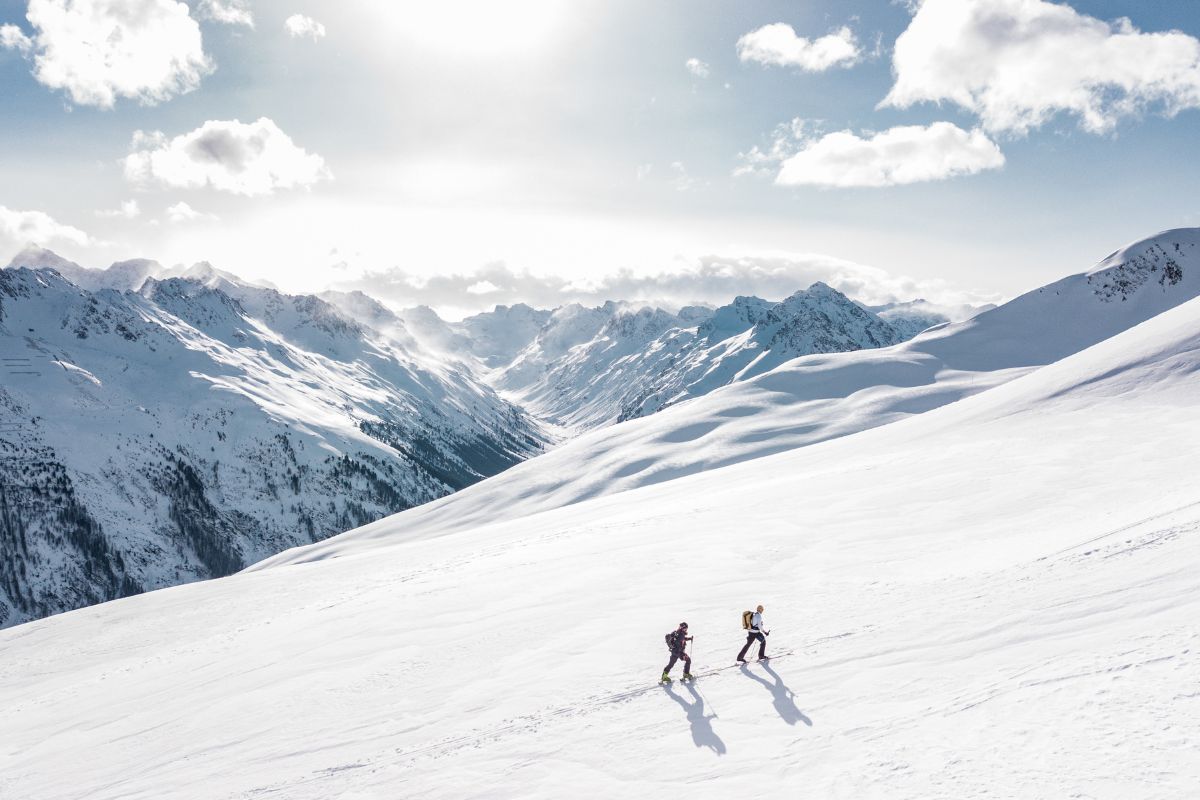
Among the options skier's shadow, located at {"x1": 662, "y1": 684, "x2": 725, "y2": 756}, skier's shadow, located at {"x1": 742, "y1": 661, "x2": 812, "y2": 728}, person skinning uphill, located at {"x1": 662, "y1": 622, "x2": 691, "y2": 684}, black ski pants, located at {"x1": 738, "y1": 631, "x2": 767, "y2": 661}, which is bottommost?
skier's shadow, located at {"x1": 742, "y1": 661, "x2": 812, "y2": 728}

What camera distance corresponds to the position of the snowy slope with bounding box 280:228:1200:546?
8744 centimetres

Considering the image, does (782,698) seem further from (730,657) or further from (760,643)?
(730,657)

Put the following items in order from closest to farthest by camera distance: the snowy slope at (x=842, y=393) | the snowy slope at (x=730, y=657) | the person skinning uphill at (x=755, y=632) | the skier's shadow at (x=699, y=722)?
the snowy slope at (x=730, y=657) → the skier's shadow at (x=699, y=722) → the person skinning uphill at (x=755, y=632) → the snowy slope at (x=842, y=393)

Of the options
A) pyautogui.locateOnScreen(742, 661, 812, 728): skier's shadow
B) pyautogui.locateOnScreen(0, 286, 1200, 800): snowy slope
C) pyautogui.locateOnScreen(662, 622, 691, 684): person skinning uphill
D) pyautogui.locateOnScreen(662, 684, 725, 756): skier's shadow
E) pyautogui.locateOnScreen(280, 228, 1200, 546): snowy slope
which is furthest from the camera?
pyautogui.locateOnScreen(280, 228, 1200, 546): snowy slope

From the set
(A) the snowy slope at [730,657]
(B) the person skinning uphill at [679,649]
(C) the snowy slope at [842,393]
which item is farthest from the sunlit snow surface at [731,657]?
(C) the snowy slope at [842,393]

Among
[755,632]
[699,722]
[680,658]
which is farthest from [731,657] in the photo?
[699,722]

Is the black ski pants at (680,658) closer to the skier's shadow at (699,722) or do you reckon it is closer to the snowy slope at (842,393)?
the skier's shadow at (699,722)

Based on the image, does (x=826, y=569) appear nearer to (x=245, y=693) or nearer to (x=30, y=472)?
(x=245, y=693)

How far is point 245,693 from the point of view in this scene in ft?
71.4

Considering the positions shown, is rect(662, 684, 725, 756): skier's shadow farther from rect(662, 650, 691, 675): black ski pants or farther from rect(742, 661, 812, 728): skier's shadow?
rect(742, 661, 812, 728): skier's shadow

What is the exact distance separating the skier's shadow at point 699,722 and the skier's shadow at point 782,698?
1.41m

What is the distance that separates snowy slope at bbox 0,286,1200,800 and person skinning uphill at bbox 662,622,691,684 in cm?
64

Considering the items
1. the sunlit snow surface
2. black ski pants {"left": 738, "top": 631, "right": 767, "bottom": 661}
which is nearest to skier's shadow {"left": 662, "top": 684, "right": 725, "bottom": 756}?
the sunlit snow surface

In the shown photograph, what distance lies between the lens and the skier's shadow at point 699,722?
43.8ft
